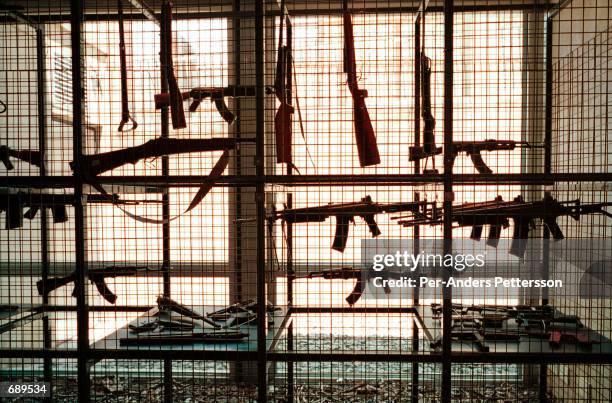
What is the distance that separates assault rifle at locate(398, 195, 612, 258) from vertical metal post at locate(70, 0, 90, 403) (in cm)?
175

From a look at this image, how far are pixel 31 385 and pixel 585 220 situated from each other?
149 inches

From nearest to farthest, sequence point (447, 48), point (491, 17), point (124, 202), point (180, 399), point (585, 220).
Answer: point (447, 48) < point (124, 202) < point (585, 220) < point (180, 399) < point (491, 17)

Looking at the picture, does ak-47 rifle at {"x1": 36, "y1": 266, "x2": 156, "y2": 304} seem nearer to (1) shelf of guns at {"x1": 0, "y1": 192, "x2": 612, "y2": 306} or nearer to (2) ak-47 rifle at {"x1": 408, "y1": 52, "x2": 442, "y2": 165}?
(1) shelf of guns at {"x1": 0, "y1": 192, "x2": 612, "y2": 306}

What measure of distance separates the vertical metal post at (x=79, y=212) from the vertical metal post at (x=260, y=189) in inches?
36.9

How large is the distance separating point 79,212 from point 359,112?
1596mm

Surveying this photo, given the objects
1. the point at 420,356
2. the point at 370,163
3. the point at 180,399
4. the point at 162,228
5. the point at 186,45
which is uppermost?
the point at 186,45

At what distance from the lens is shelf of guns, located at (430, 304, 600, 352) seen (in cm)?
288

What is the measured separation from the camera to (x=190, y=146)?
2830 mm

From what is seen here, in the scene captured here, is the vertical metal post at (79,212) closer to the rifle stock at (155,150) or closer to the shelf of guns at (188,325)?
the rifle stock at (155,150)

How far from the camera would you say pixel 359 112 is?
114 inches

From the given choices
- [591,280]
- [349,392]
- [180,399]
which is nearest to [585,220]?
[591,280]

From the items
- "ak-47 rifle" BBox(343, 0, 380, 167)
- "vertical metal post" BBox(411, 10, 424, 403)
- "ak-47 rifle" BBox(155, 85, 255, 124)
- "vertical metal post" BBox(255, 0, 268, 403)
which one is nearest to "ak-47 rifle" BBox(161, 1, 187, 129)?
"ak-47 rifle" BBox(155, 85, 255, 124)

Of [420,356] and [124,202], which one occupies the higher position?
[124,202]

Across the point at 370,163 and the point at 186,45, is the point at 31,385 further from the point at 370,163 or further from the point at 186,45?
the point at 186,45
